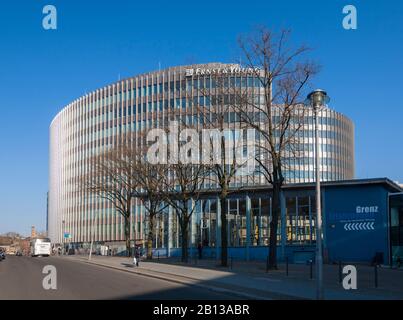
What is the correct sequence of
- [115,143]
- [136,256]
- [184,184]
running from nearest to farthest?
1. [136,256]
2. [184,184]
3. [115,143]

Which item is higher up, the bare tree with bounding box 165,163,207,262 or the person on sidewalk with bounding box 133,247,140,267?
the bare tree with bounding box 165,163,207,262

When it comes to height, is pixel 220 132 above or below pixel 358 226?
above

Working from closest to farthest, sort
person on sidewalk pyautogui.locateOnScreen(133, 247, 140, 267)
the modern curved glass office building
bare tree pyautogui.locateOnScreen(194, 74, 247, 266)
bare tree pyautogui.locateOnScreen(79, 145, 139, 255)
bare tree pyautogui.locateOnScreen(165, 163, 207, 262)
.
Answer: bare tree pyautogui.locateOnScreen(194, 74, 247, 266) → person on sidewalk pyautogui.locateOnScreen(133, 247, 140, 267) → bare tree pyautogui.locateOnScreen(165, 163, 207, 262) → bare tree pyautogui.locateOnScreen(79, 145, 139, 255) → the modern curved glass office building

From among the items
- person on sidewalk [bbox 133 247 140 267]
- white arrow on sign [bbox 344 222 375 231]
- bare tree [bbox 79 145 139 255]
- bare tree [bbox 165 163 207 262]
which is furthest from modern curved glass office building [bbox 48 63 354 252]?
person on sidewalk [bbox 133 247 140 267]

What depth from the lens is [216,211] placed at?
206 feet

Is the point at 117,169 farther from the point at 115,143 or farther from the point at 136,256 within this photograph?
the point at 115,143

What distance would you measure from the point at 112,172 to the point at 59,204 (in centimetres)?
8797

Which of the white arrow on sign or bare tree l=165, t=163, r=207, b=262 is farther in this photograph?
bare tree l=165, t=163, r=207, b=262

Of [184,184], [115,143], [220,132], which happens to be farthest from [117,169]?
[115,143]

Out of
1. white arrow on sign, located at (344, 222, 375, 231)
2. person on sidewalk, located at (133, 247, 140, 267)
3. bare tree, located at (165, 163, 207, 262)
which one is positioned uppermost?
bare tree, located at (165, 163, 207, 262)

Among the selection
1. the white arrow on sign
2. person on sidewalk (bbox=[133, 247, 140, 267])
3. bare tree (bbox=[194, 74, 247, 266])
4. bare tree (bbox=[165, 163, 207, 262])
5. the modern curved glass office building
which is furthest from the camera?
the modern curved glass office building

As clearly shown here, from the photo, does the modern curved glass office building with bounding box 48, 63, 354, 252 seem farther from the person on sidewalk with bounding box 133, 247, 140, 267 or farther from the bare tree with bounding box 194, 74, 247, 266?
the bare tree with bounding box 194, 74, 247, 266
